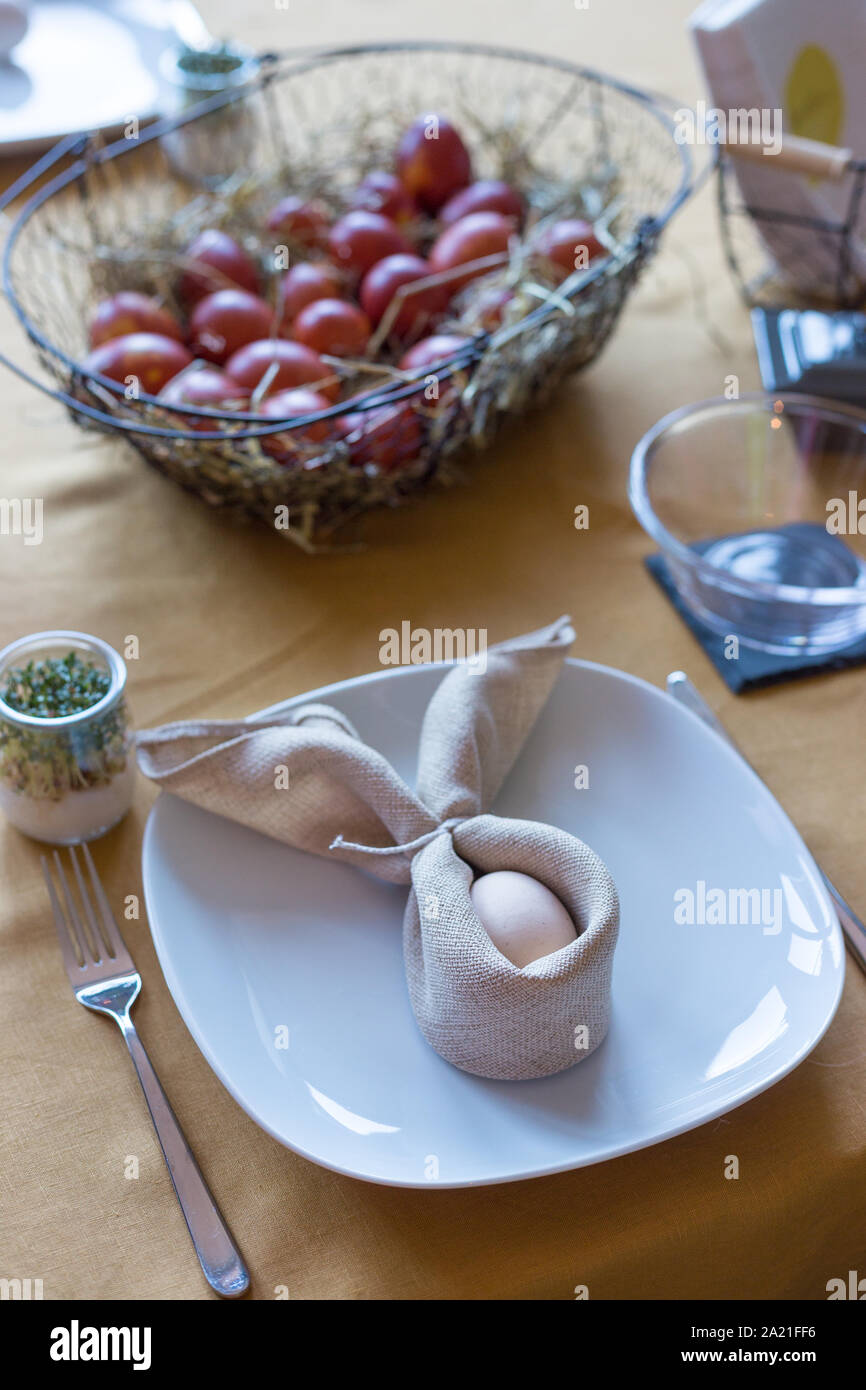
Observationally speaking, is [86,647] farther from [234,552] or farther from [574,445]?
[574,445]

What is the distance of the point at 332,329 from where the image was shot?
78 centimetres

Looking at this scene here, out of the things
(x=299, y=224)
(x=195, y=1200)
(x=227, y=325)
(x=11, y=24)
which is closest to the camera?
(x=195, y=1200)

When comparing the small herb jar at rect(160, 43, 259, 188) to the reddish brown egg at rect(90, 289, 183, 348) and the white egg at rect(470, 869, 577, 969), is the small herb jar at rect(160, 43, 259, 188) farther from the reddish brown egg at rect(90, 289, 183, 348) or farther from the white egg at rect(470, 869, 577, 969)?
the white egg at rect(470, 869, 577, 969)

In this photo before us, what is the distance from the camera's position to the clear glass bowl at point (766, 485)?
2.44ft

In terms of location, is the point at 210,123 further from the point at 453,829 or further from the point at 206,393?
A: the point at 453,829

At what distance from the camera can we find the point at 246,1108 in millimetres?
454

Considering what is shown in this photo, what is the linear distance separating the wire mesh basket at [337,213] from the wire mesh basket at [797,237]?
70 millimetres

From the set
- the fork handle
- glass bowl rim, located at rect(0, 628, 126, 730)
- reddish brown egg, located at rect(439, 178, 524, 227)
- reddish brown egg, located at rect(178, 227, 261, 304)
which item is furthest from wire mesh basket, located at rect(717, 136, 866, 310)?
the fork handle

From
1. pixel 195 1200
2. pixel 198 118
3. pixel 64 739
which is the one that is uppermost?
pixel 198 118

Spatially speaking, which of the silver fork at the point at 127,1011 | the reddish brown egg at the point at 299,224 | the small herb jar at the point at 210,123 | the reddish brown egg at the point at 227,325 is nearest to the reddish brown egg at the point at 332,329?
the reddish brown egg at the point at 227,325

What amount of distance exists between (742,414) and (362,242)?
301 millimetres

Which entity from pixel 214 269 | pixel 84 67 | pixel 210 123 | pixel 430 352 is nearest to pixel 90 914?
pixel 430 352

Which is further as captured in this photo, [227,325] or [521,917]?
[227,325]

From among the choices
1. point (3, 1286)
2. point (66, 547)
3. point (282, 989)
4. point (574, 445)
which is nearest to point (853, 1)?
point (574, 445)
